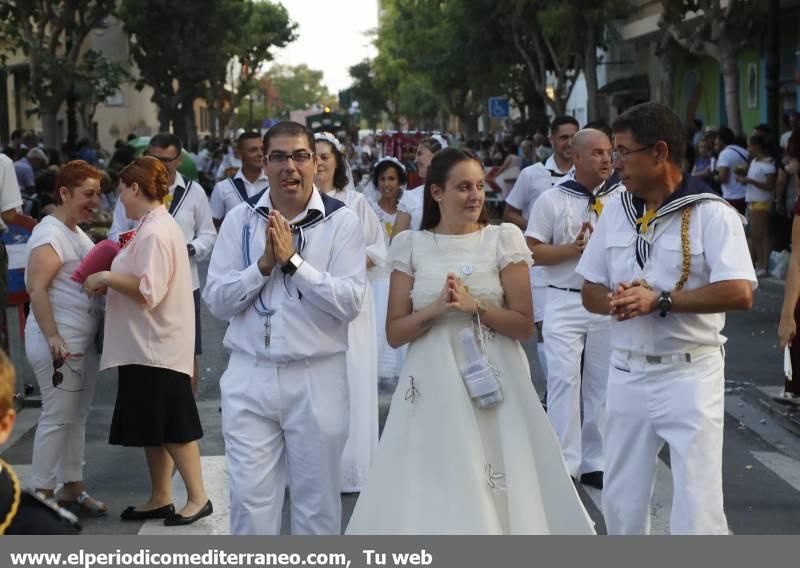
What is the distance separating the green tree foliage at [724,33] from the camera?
2503 centimetres

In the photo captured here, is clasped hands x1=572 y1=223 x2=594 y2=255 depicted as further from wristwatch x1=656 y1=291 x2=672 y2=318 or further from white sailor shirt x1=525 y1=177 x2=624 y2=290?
wristwatch x1=656 y1=291 x2=672 y2=318

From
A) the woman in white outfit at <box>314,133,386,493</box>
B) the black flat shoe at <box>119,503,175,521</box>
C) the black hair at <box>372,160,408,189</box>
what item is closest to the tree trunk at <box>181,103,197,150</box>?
the black hair at <box>372,160,408,189</box>

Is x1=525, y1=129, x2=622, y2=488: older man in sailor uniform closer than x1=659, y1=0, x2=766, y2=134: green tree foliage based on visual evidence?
Yes

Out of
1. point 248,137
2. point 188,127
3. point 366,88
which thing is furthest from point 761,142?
point 366,88

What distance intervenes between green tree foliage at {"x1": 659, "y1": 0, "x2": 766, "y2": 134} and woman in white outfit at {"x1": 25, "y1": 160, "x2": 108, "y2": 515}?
1912cm

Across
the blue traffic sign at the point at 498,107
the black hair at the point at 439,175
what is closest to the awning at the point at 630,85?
the blue traffic sign at the point at 498,107

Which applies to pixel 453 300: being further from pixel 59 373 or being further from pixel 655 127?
pixel 59 373

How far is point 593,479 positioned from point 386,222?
3448 mm

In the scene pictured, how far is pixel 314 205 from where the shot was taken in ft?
19.2

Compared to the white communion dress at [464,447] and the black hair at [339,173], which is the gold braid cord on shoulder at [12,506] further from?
the black hair at [339,173]

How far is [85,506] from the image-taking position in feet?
25.7

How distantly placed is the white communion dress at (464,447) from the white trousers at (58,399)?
2.52 meters

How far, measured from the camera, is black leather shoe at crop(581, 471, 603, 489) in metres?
8.23
